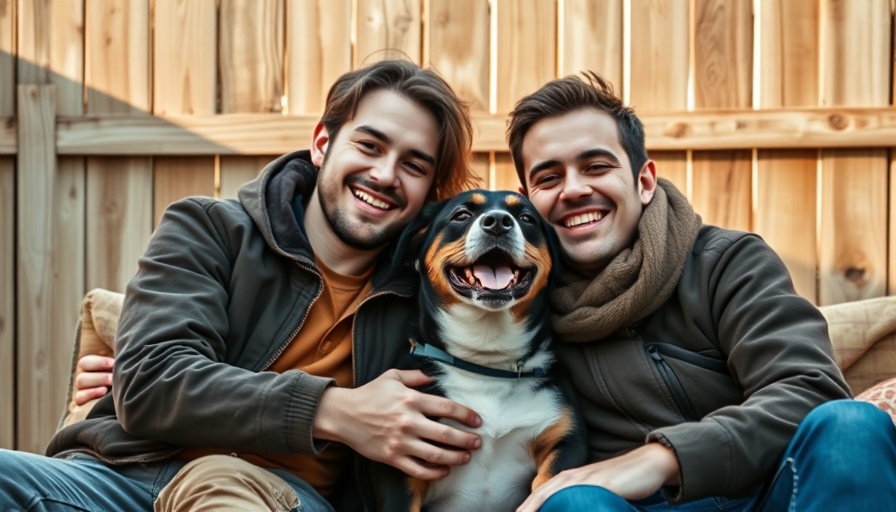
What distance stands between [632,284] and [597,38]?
1.55 meters

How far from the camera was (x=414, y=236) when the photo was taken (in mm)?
2941

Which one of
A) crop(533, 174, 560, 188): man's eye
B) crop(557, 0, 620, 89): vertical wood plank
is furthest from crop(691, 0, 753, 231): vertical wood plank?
crop(533, 174, 560, 188): man's eye

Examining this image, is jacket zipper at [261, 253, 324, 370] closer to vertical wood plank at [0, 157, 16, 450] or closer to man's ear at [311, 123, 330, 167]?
man's ear at [311, 123, 330, 167]

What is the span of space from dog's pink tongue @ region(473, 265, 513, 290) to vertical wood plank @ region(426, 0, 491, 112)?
1384 millimetres

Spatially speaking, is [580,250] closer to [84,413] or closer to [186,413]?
[186,413]

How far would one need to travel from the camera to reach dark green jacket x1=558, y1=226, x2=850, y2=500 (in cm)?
231

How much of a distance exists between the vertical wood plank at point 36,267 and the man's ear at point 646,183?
2.40 metres

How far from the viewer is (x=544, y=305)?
2.84 m

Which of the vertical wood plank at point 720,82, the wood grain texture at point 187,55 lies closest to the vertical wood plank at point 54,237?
the wood grain texture at point 187,55

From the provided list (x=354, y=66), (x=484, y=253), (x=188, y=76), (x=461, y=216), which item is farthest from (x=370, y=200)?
(x=188, y=76)

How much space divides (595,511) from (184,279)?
1.25 m

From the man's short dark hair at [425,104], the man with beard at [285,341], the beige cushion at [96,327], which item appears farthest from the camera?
the beige cushion at [96,327]

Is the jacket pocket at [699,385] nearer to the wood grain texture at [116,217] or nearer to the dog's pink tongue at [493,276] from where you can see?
the dog's pink tongue at [493,276]

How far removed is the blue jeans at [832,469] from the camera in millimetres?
2070
